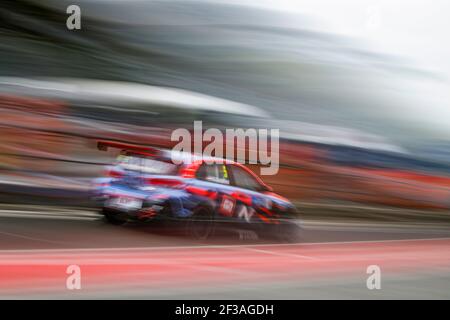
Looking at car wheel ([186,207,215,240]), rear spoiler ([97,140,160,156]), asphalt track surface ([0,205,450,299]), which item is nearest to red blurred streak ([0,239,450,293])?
asphalt track surface ([0,205,450,299])

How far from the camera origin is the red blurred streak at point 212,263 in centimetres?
468

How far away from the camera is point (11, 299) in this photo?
4.30 meters

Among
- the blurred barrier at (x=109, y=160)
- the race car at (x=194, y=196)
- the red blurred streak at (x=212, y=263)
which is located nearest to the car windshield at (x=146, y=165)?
the race car at (x=194, y=196)

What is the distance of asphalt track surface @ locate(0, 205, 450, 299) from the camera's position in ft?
15.3

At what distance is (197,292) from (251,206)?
105 cm

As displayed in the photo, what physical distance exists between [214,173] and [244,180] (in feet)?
0.87

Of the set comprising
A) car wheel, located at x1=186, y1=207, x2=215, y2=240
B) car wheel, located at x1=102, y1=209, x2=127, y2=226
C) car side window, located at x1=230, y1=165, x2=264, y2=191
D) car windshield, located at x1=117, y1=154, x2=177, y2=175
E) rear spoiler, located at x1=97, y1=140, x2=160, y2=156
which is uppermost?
rear spoiler, located at x1=97, y1=140, x2=160, y2=156

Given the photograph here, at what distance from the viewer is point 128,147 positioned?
5453 mm

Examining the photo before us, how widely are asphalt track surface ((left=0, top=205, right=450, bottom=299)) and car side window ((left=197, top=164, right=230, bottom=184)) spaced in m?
0.45

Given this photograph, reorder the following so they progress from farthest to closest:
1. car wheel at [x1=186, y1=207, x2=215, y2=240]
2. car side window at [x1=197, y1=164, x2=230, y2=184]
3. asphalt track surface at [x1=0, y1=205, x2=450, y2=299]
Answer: car side window at [x1=197, y1=164, x2=230, y2=184]
car wheel at [x1=186, y1=207, x2=215, y2=240]
asphalt track surface at [x1=0, y1=205, x2=450, y2=299]

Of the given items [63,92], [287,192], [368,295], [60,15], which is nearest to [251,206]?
[287,192]

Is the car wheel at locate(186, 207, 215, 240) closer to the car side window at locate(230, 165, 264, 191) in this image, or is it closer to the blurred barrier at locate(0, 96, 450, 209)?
the car side window at locate(230, 165, 264, 191)

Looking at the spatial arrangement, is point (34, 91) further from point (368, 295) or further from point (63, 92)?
point (368, 295)

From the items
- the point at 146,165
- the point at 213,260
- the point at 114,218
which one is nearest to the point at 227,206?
the point at 213,260
